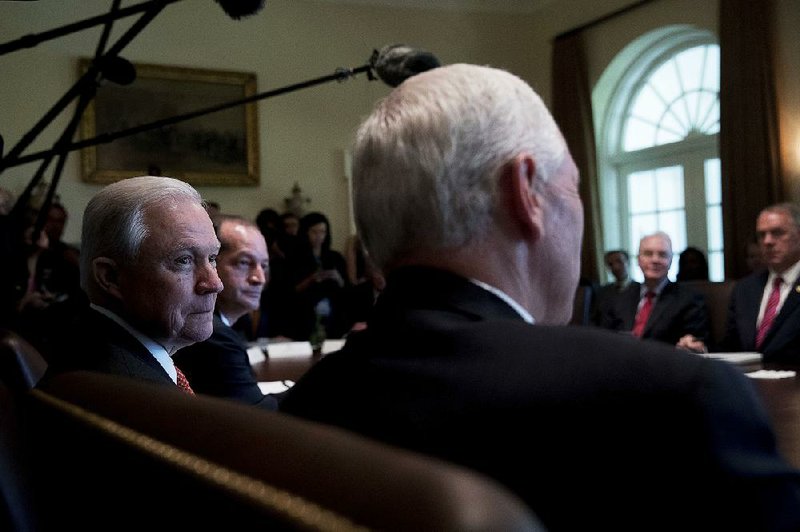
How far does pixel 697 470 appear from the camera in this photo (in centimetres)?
75

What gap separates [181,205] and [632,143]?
895 centimetres

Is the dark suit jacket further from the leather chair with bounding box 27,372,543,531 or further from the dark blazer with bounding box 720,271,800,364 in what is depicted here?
the dark blazer with bounding box 720,271,800,364

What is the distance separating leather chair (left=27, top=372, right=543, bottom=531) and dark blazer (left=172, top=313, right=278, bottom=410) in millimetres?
1736

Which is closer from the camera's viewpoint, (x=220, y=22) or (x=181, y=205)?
(x=181, y=205)

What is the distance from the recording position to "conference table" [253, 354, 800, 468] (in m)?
1.72

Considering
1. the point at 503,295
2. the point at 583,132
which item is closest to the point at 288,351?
the point at 503,295

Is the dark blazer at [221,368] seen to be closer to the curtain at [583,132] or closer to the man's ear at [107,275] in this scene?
the man's ear at [107,275]

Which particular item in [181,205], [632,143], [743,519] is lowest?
[743,519]

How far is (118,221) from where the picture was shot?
1.84 meters

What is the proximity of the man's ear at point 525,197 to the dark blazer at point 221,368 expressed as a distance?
162cm

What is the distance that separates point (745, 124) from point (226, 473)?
8.54 m

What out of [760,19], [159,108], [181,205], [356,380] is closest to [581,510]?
[356,380]

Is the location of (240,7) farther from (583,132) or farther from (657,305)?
(583,132)

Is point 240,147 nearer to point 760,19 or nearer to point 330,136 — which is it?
point 330,136
